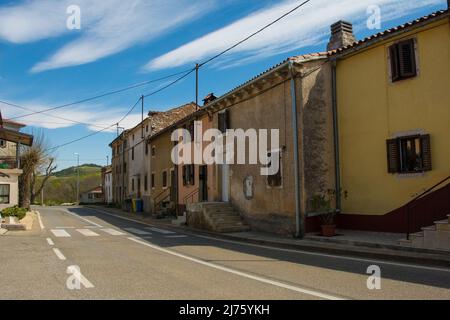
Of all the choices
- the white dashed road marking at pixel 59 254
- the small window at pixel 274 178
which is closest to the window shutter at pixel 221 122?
the small window at pixel 274 178

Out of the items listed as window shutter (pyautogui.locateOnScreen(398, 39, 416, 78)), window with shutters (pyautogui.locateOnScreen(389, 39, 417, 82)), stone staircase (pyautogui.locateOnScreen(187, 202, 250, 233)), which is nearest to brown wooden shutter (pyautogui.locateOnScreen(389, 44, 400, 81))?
window with shutters (pyautogui.locateOnScreen(389, 39, 417, 82))

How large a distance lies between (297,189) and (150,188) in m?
22.3

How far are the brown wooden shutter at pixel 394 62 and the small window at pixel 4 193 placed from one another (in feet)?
86.8

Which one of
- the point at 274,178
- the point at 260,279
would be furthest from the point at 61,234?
the point at 260,279

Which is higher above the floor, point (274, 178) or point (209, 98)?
point (209, 98)

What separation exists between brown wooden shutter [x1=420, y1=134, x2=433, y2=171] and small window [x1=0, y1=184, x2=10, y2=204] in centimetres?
2706

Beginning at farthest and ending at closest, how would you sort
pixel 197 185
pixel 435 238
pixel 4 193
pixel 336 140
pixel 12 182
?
pixel 12 182
pixel 4 193
pixel 197 185
pixel 336 140
pixel 435 238

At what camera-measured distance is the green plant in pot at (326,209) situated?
13047 millimetres

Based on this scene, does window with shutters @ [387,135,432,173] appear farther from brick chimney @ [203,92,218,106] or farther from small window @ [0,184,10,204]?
small window @ [0,184,10,204]

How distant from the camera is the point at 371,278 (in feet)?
24.4

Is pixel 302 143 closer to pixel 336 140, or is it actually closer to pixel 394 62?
pixel 336 140

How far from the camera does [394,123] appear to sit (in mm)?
12789

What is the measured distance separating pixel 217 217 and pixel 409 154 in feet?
27.3

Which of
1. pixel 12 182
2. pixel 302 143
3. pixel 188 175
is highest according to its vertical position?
pixel 302 143
